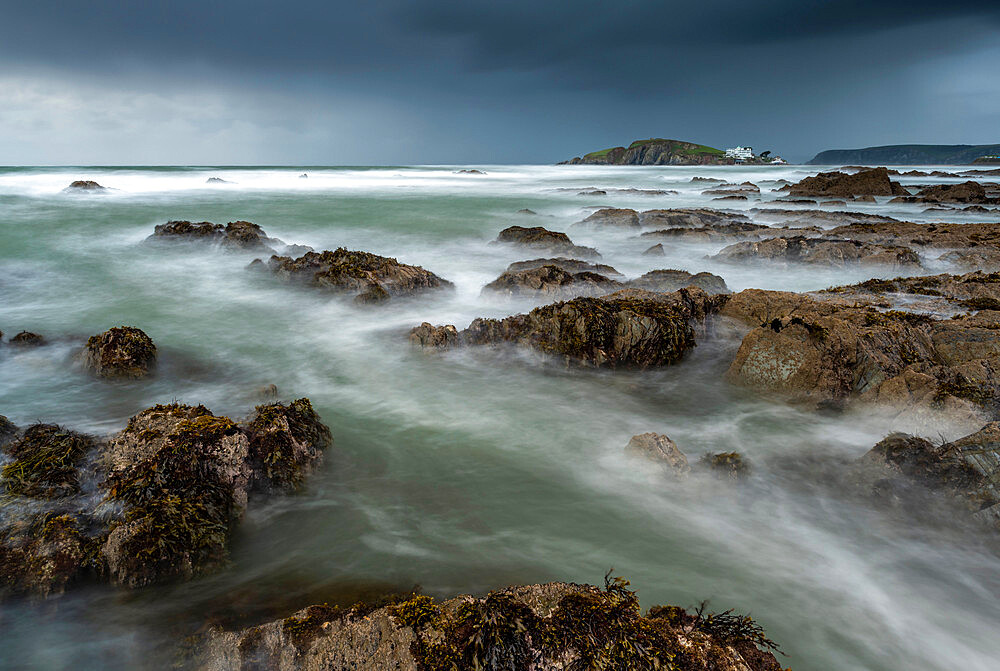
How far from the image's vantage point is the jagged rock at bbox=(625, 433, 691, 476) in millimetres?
4605

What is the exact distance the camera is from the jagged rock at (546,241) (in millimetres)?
14078

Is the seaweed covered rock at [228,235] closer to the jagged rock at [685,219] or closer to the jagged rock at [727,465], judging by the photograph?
the jagged rock at [685,219]

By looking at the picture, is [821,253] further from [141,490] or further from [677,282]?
[141,490]

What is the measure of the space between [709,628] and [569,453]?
2715 mm

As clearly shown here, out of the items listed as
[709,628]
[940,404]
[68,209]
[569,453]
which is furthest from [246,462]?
[68,209]

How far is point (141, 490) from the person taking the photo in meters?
3.59

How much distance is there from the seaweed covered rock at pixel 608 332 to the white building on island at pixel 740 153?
14103cm

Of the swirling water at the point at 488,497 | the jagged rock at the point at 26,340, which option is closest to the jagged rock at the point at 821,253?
the swirling water at the point at 488,497

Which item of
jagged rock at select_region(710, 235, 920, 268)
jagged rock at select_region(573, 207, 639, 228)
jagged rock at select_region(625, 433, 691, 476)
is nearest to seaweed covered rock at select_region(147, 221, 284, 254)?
jagged rock at select_region(573, 207, 639, 228)

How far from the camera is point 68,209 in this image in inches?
897

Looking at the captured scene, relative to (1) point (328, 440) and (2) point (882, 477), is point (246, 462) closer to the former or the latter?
(1) point (328, 440)

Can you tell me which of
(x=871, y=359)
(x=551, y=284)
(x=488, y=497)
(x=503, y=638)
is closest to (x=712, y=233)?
(x=551, y=284)

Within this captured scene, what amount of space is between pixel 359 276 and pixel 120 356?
15.4 feet

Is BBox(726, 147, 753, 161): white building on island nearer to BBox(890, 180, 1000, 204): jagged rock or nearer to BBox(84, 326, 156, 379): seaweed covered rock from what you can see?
BBox(890, 180, 1000, 204): jagged rock
